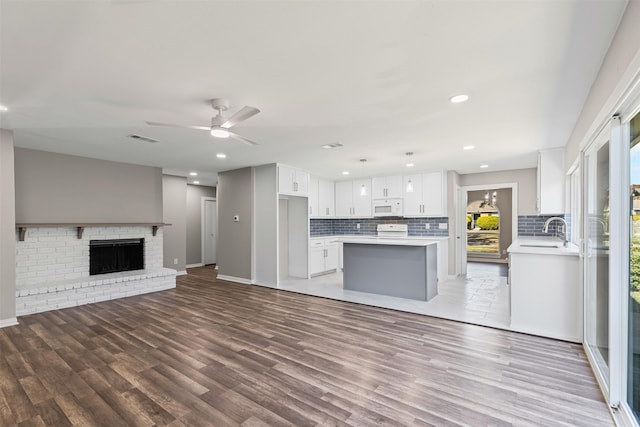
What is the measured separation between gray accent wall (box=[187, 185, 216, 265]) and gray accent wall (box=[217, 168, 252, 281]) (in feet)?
6.86

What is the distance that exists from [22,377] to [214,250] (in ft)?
21.5

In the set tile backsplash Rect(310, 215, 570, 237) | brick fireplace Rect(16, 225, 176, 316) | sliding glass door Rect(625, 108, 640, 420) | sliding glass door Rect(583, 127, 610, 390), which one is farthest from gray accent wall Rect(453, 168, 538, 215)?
brick fireplace Rect(16, 225, 176, 316)

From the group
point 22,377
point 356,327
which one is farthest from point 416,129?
point 22,377

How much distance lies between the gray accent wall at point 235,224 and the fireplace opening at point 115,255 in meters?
1.62

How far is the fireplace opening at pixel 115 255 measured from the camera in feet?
17.5

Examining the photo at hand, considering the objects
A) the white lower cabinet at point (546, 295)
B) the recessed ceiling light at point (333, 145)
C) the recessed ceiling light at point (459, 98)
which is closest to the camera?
the recessed ceiling light at point (459, 98)

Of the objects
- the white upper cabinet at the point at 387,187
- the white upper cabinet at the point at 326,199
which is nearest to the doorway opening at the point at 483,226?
the white upper cabinet at the point at 387,187

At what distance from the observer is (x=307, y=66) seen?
2.17 metres

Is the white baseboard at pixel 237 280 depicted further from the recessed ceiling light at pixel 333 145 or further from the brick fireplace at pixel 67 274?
the recessed ceiling light at pixel 333 145

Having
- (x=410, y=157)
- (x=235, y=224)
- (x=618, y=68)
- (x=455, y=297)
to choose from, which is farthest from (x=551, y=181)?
(x=235, y=224)

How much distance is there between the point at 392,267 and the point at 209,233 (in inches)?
236

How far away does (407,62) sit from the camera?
2.11 m

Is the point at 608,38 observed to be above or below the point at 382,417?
above

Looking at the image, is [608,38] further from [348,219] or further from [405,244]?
[348,219]
